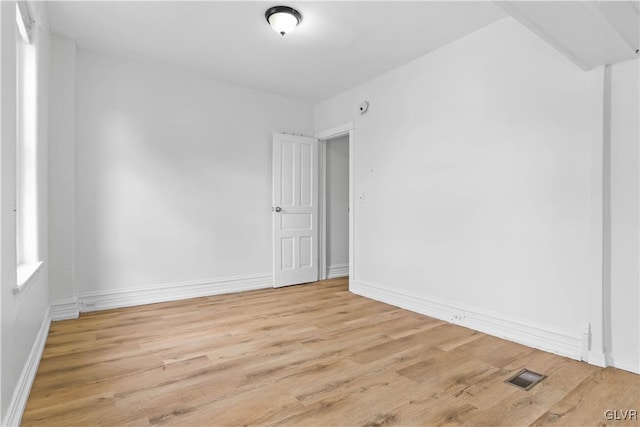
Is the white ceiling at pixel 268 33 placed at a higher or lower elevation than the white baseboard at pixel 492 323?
higher

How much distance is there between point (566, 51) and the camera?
2.07 meters

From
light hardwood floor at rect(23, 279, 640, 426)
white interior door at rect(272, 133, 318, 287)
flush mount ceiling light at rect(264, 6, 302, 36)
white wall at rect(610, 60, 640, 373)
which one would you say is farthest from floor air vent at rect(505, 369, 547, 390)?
white interior door at rect(272, 133, 318, 287)

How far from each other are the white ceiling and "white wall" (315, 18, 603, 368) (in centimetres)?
30

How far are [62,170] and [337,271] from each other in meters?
3.67

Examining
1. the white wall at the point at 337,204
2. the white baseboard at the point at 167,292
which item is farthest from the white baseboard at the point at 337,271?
the white baseboard at the point at 167,292

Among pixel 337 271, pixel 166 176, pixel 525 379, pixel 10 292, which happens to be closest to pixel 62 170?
pixel 166 176

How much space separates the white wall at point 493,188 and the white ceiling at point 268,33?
301 mm

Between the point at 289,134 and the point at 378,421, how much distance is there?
3.86 meters

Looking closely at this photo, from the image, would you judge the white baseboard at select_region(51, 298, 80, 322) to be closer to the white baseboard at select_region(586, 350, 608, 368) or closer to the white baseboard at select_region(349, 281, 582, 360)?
the white baseboard at select_region(349, 281, 582, 360)

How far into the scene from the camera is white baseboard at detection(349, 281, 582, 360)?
7.98 feet

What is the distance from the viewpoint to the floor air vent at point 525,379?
198cm

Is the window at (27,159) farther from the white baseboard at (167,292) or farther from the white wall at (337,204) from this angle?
the white wall at (337,204)

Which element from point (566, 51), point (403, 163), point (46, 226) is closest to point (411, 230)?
point (403, 163)

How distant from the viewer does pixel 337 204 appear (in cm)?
538
